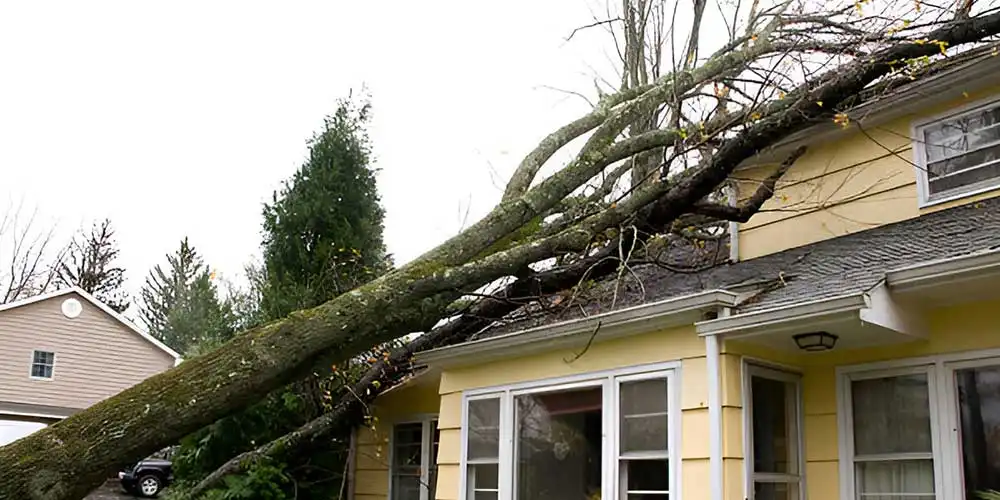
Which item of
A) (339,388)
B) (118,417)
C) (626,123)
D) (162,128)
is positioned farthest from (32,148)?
(118,417)

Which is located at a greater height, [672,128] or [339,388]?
[672,128]

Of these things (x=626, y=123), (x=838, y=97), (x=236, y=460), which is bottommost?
(x=236, y=460)

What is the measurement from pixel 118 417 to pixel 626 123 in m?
6.66

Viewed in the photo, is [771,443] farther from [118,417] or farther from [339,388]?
[339,388]

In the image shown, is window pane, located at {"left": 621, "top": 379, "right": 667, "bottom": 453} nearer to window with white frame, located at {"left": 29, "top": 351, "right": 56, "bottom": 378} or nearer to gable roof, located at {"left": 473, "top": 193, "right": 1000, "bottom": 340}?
gable roof, located at {"left": 473, "top": 193, "right": 1000, "bottom": 340}

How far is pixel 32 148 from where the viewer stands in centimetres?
2736

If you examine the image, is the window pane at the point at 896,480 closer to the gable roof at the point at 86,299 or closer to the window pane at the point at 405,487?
the window pane at the point at 405,487

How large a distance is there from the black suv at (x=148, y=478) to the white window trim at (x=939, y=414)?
18.1m

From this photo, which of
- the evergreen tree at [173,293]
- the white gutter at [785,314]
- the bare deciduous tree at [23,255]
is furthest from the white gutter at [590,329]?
the evergreen tree at [173,293]

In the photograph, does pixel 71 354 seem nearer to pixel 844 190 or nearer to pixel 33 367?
pixel 33 367

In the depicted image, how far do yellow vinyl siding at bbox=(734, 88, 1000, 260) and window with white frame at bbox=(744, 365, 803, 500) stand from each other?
177cm

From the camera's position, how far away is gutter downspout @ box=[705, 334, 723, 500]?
17.4 feet

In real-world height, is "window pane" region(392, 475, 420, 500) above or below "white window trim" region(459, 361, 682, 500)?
below

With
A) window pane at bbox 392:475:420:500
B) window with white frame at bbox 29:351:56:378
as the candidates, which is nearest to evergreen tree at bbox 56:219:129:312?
window with white frame at bbox 29:351:56:378
